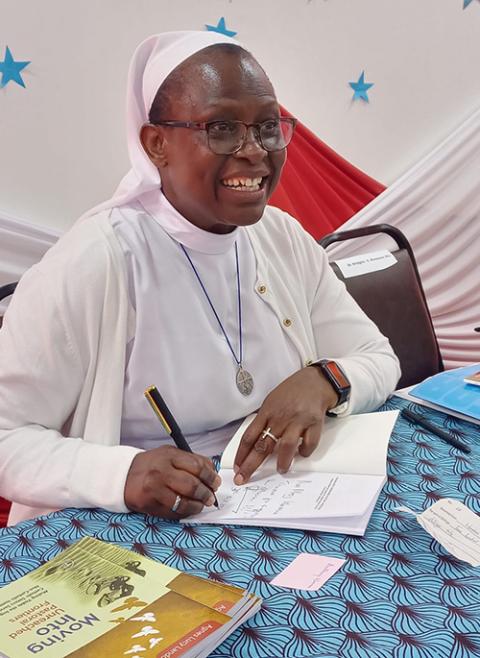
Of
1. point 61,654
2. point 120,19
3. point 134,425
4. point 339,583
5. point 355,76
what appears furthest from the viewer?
point 355,76

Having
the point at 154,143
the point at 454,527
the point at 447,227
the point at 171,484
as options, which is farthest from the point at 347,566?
the point at 447,227

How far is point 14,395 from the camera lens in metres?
1.13

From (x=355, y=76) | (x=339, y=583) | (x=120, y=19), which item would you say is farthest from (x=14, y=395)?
(x=355, y=76)

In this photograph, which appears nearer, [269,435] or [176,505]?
[176,505]

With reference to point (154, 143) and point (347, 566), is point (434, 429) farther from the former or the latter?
point (154, 143)

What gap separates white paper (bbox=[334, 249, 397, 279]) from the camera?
78.7 inches

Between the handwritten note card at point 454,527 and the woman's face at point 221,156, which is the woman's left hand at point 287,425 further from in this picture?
the woman's face at point 221,156

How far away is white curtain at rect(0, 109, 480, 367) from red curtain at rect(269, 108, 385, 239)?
0.24ft

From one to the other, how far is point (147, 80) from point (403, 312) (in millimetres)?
1090

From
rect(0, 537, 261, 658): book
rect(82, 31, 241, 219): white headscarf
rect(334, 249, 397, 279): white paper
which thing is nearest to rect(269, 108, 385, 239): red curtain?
rect(334, 249, 397, 279): white paper

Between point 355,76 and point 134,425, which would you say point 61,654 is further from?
point 355,76

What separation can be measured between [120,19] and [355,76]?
1.17 metres

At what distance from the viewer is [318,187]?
2994mm

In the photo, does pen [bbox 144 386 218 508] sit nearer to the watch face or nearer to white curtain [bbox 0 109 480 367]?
the watch face
